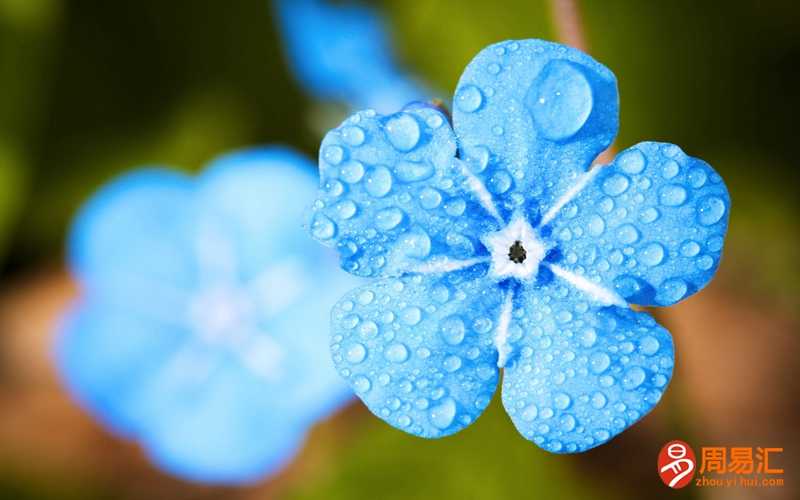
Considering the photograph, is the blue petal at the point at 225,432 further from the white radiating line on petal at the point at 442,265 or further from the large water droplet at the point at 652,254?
the large water droplet at the point at 652,254

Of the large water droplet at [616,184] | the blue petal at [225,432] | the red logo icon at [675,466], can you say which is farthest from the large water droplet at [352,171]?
the blue petal at [225,432]

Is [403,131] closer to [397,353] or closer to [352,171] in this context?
[352,171]

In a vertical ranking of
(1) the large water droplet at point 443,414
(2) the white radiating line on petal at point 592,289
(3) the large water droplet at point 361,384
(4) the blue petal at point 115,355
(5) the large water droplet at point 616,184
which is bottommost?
(1) the large water droplet at point 443,414

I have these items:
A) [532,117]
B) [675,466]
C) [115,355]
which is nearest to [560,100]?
[532,117]

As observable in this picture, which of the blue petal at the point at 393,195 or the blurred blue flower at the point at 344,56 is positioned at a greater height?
the blurred blue flower at the point at 344,56

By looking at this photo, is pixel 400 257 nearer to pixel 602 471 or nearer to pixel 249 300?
pixel 249 300

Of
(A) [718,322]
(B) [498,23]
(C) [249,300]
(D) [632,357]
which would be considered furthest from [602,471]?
(D) [632,357]

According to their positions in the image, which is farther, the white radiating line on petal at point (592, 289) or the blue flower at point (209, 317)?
the blue flower at point (209, 317)
